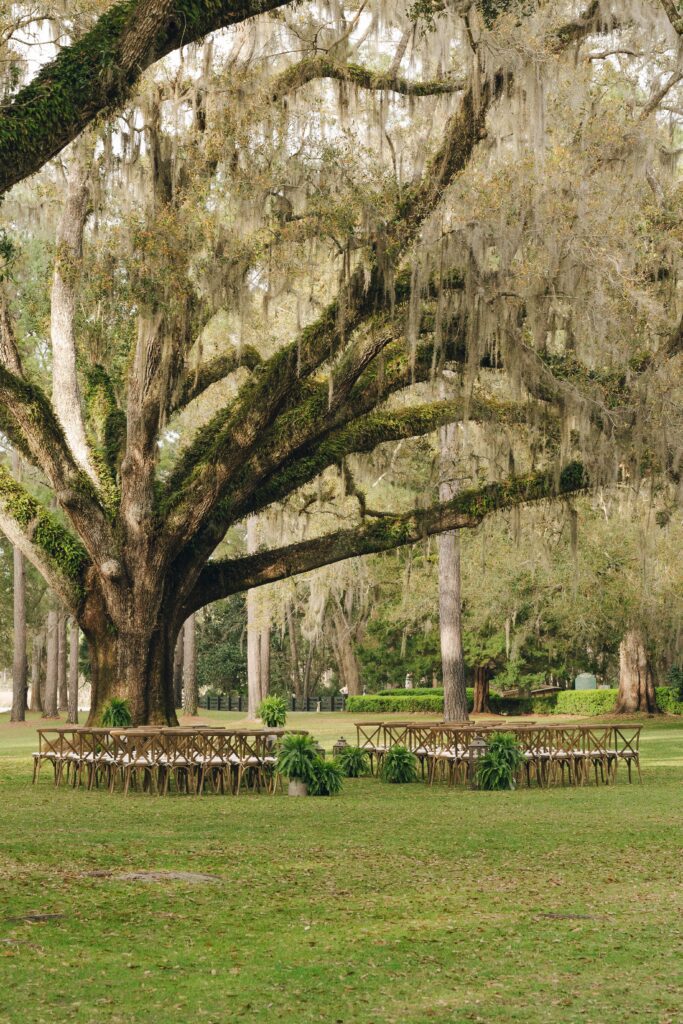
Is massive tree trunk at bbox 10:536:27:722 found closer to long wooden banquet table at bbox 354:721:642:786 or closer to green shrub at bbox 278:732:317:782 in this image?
long wooden banquet table at bbox 354:721:642:786

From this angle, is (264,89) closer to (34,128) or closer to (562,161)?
(562,161)

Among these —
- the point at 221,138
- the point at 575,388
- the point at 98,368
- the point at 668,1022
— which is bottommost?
the point at 668,1022

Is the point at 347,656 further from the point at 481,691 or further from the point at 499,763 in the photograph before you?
the point at 499,763

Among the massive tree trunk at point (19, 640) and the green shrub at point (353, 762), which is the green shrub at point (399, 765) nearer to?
the green shrub at point (353, 762)

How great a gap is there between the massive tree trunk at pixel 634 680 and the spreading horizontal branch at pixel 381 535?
1757 cm

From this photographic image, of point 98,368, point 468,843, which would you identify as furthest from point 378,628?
point 468,843

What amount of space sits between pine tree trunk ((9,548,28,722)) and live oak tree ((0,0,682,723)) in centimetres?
2098

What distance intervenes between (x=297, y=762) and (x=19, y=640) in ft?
85.9

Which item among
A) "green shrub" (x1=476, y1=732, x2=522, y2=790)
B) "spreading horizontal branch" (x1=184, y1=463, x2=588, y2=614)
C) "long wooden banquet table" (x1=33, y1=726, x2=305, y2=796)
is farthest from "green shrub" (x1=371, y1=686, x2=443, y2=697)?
"long wooden banquet table" (x1=33, y1=726, x2=305, y2=796)

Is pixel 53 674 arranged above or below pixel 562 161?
below

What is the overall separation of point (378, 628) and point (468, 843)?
1394 inches

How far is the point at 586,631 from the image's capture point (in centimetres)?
3250

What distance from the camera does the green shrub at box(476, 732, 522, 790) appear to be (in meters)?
15.6

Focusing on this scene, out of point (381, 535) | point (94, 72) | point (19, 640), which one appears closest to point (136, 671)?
point (381, 535)
